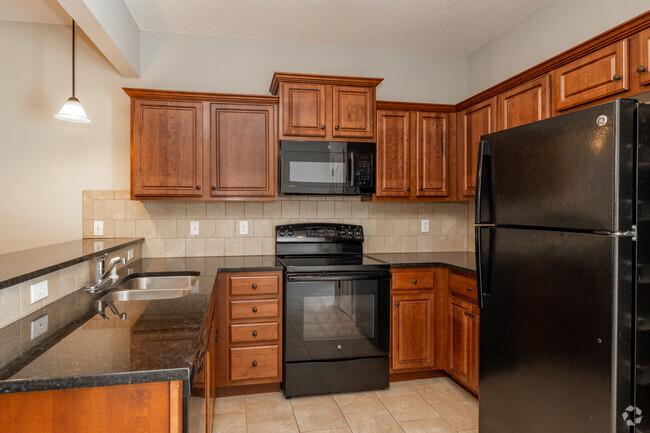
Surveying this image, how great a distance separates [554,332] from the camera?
168cm

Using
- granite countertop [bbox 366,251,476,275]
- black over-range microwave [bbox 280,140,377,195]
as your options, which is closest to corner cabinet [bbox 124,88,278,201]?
black over-range microwave [bbox 280,140,377,195]

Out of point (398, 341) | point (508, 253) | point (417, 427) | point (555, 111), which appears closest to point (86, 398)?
point (508, 253)

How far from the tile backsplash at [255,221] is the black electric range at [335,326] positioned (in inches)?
21.2

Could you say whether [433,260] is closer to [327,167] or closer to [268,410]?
[327,167]

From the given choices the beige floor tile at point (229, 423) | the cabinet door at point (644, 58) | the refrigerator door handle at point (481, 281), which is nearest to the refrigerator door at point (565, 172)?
the refrigerator door handle at point (481, 281)

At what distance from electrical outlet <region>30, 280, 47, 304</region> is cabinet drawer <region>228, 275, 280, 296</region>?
1.26 m

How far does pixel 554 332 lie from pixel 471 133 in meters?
1.84

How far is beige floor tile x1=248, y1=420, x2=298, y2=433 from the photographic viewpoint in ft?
7.86

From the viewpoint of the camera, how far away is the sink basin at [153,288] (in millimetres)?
2238

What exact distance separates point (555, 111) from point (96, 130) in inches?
122

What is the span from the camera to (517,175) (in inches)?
72.9

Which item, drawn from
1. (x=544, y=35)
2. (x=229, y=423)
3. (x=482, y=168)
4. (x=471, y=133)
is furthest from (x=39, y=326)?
(x=544, y=35)

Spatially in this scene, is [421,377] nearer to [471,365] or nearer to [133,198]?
[471,365]

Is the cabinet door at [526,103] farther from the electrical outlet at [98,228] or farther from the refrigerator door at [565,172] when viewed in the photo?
the electrical outlet at [98,228]
